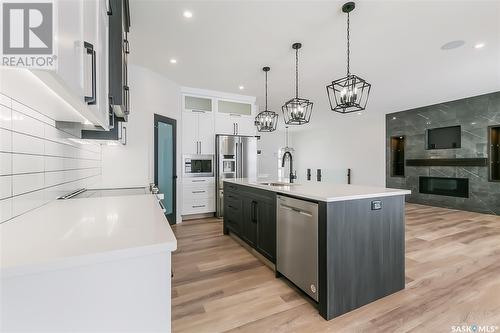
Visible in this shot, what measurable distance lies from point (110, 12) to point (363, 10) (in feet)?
7.60

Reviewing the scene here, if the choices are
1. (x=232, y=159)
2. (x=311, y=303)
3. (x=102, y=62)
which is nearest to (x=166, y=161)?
(x=232, y=159)

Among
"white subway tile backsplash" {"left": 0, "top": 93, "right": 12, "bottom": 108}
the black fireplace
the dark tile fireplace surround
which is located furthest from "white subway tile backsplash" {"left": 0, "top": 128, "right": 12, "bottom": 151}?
the black fireplace

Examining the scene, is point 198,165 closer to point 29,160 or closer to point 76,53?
point 29,160

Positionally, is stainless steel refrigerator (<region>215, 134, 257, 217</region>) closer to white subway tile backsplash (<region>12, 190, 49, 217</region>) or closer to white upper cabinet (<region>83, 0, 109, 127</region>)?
white subway tile backsplash (<region>12, 190, 49, 217</region>)

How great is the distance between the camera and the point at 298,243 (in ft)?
6.53

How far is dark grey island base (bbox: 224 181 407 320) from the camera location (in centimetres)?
172

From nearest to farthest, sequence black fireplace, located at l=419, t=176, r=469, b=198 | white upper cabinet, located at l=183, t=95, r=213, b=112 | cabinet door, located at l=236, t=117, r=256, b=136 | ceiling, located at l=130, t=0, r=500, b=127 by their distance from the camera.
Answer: ceiling, located at l=130, t=0, r=500, b=127
white upper cabinet, located at l=183, t=95, r=213, b=112
cabinet door, located at l=236, t=117, r=256, b=136
black fireplace, located at l=419, t=176, r=469, b=198

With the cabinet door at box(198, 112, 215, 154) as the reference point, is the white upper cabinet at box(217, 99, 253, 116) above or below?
above

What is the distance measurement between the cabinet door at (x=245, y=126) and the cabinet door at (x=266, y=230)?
294cm

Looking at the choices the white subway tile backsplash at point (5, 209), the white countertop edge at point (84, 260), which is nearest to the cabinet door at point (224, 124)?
the white subway tile backsplash at point (5, 209)

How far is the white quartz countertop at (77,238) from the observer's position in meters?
0.63

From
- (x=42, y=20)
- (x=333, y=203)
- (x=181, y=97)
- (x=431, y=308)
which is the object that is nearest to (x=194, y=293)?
(x=333, y=203)

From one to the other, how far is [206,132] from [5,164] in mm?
3935

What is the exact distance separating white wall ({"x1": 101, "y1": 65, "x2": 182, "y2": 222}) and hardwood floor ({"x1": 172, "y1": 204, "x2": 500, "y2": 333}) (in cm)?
134
